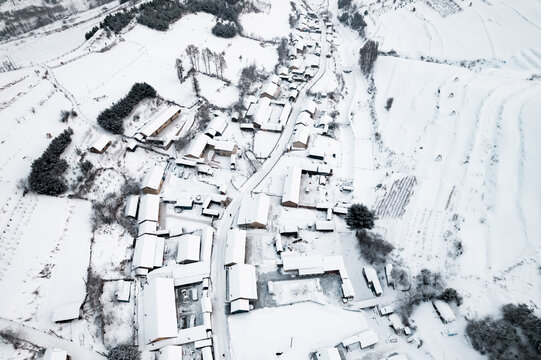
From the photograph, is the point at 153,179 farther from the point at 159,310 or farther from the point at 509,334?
the point at 509,334

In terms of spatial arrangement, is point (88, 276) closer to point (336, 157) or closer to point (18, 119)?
point (18, 119)

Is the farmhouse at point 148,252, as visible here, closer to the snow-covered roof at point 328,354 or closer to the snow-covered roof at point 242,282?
the snow-covered roof at point 242,282

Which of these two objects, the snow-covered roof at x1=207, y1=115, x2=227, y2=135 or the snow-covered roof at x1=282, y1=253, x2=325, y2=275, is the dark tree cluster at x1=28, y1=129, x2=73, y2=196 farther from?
the snow-covered roof at x1=282, y1=253, x2=325, y2=275

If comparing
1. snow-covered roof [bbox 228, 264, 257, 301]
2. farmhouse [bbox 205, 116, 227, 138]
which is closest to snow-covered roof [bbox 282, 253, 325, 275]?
snow-covered roof [bbox 228, 264, 257, 301]

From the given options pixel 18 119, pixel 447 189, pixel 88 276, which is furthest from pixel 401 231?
pixel 18 119

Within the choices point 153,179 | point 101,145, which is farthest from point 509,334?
point 101,145

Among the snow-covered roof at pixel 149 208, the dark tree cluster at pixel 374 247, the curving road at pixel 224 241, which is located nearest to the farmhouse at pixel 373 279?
the dark tree cluster at pixel 374 247
